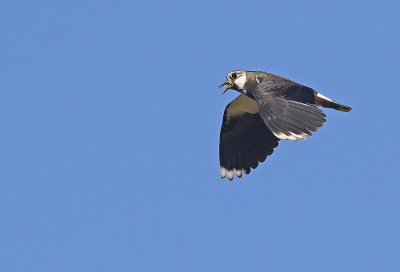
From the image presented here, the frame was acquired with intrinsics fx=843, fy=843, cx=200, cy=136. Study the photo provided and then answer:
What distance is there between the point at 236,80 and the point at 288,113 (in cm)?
240

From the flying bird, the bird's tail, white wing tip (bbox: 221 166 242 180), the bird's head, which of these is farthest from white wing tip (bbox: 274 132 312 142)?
white wing tip (bbox: 221 166 242 180)

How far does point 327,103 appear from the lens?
48.5ft

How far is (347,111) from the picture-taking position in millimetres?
14812

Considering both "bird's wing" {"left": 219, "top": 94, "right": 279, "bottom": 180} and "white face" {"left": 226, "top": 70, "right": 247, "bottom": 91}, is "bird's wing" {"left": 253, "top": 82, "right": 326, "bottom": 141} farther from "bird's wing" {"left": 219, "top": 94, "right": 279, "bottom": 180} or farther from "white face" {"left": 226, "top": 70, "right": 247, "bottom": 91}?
"bird's wing" {"left": 219, "top": 94, "right": 279, "bottom": 180}

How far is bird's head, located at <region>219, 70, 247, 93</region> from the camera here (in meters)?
15.4

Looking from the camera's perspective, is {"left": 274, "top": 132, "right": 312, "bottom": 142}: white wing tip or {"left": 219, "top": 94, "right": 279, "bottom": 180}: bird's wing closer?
{"left": 274, "top": 132, "right": 312, "bottom": 142}: white wing tip

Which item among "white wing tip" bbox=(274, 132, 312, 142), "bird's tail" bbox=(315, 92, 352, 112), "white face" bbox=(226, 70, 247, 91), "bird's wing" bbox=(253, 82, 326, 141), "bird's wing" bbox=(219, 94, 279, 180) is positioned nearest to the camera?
"white wing tip" bbox=(274, 132, 312, 142)

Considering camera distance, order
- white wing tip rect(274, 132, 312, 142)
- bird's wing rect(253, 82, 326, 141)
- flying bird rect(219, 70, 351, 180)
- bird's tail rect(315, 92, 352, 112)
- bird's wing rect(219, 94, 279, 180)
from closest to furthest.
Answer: white wing tip rect(274, 132, 312, 142), bird's wing rect(253, 82, 326, 141), flying bird rect(219, 70, 351, 180), bird's tail rect(315, 92, 352, 112), bird's wing rect(219, 94, 279, 180)

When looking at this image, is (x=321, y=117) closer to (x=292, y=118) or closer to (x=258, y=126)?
(x=292, y=118)

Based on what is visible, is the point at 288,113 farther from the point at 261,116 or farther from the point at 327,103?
the point at 327,103

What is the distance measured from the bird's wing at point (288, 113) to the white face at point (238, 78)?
1.20 metres

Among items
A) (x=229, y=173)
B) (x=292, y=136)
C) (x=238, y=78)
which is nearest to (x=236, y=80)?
(x=238, y=78)

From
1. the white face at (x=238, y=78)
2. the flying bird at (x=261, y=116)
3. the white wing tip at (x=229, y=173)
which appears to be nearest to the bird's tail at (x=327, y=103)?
the flying bird at (x=261, y=116)

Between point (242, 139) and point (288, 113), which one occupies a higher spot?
point (242, 139)
